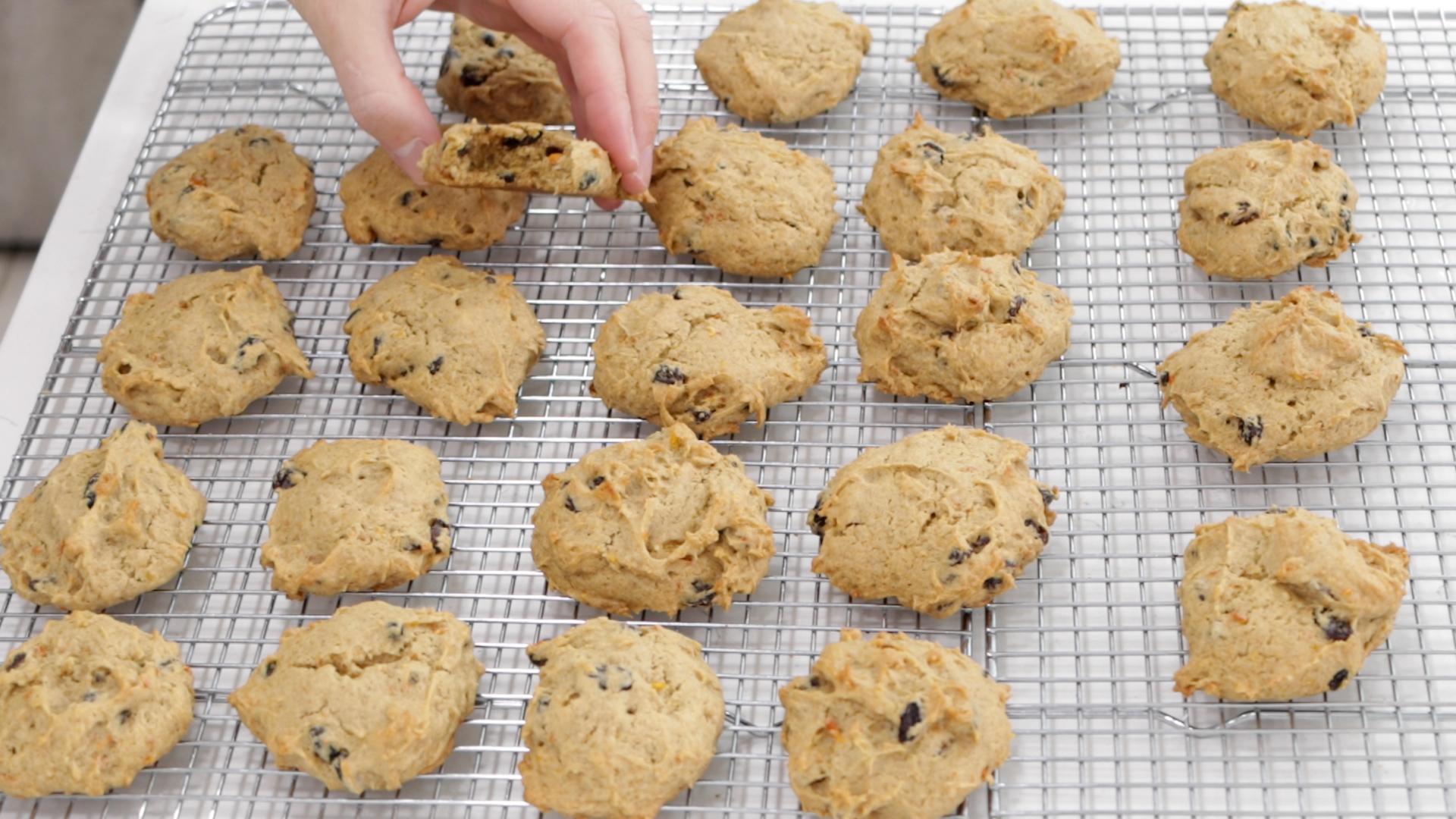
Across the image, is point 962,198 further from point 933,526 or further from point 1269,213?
point 933,526

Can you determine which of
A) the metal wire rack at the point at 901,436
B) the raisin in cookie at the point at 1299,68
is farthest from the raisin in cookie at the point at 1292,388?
the raisin in cookie at the point at 1299,68

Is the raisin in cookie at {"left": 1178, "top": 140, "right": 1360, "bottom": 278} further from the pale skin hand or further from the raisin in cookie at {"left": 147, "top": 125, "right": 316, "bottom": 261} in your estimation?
the raisin in cookie at {"left": 147, "top": 125, "right": 316, "bottom": 261}

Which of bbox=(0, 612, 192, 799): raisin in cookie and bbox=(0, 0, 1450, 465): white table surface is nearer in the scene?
bbox=(0, 612, 192, 799): raisin in cookie

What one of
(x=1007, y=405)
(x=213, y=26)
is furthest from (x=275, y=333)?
(x=1007, y=405)

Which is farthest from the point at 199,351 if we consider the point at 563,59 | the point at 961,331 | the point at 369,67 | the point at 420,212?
the point at 961,331

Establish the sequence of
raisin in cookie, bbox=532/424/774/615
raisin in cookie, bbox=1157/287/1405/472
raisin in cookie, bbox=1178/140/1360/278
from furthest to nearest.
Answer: raisin in cookie, bbox=1178/140/1360/278
raisin in cookie, bbox=1157/287/1405/472
raisin in cookie, bbox=532/424/774/615

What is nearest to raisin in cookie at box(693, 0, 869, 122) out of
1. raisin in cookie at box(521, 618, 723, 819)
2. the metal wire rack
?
the metal wire rack
